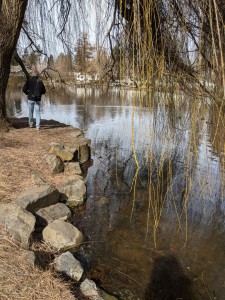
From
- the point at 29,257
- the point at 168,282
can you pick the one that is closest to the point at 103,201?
the point at 168,282

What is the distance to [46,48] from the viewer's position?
8.00 m

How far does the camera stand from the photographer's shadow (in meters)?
3.22

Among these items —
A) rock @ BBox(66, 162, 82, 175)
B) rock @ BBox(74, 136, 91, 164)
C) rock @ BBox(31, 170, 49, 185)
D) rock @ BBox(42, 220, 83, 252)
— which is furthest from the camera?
rock @ BBox(74, 136, 91, 164)

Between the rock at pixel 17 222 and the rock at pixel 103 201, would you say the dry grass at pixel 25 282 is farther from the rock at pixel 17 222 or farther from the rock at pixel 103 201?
the rock at pixel 103 201

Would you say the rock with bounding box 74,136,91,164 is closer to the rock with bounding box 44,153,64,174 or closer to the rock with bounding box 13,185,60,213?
the rock with bounding box 44,153,64,174

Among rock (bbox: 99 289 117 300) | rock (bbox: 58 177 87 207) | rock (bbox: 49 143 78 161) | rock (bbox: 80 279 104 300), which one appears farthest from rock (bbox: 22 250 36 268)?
rock (bbox: 49 143 78 161)

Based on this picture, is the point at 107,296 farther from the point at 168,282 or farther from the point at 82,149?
the point at 82,149

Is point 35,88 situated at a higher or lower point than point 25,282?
higher

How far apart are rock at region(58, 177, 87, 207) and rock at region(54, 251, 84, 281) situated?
195 centimetres

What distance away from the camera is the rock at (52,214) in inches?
161

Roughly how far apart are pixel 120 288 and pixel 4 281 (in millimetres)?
1454

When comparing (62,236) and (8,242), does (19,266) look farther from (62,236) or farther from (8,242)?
(62,236)

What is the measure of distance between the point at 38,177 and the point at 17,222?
5.48 ft

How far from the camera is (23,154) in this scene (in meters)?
5.91
